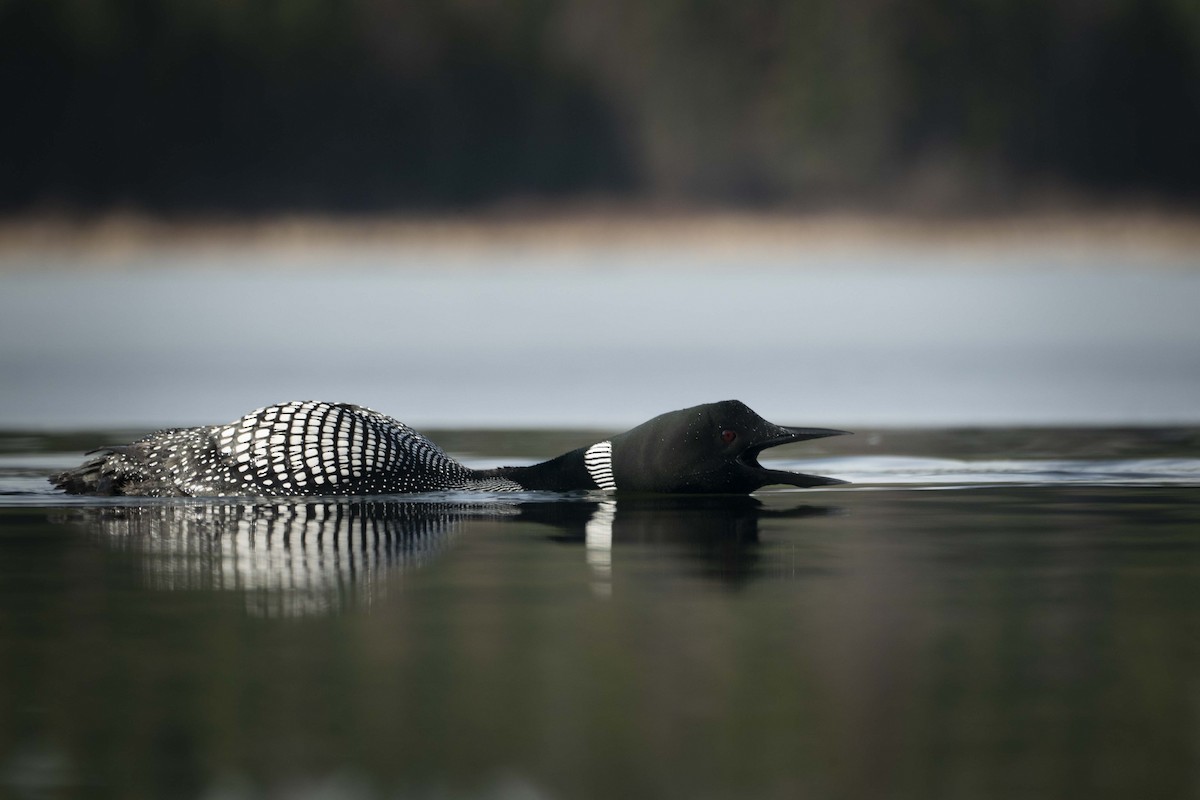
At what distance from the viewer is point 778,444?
5.42 m

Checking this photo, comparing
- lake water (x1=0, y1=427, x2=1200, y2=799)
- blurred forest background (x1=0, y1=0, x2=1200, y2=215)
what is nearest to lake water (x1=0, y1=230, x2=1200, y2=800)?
lake water (x1=0, y1=427, x2=1200, y2=799)

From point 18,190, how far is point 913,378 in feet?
29.8

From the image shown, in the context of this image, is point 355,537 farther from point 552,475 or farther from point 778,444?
point 778,444

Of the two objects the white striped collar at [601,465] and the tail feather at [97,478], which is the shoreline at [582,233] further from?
the white striped collar at [601,465]

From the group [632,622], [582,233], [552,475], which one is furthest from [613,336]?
[632,622]

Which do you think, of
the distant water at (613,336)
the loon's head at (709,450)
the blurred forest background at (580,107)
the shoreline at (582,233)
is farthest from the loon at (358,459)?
the blurred forest background at (580,107)

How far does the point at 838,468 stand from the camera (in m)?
6.51

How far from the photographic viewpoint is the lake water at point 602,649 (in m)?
2.52

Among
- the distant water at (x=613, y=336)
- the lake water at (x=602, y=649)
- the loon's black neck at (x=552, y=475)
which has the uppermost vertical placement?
the distant water at (x=613, y=336)

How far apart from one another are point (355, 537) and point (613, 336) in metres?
9.78

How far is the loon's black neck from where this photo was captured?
5656mm

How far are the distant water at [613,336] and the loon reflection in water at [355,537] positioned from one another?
11.2 feet

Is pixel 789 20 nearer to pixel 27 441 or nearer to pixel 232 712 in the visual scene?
pixel 27 441

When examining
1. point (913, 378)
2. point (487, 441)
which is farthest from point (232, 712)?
point (913, 378)
